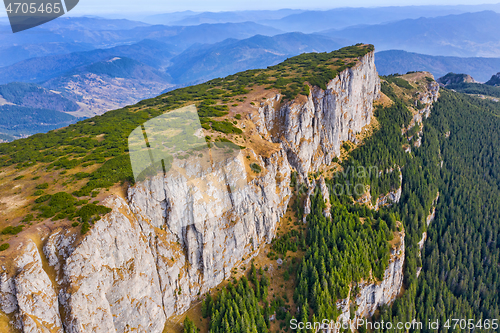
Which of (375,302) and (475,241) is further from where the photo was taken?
(475,241)

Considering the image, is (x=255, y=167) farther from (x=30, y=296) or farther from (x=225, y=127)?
(x=30, y=296)

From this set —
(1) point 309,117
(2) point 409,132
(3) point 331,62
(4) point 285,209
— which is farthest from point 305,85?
(2) point 409,132

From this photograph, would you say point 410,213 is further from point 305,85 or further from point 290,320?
point 290,320

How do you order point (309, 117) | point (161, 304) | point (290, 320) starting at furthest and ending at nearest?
1. point (309, 117)
2. point (290, 320)
3. point (161, 304)

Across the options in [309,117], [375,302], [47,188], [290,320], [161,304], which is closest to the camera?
[47,188]

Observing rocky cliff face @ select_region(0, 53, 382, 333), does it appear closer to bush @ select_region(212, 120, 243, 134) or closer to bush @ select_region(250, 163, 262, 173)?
bush @ select_region(250, 163, 262, 173)

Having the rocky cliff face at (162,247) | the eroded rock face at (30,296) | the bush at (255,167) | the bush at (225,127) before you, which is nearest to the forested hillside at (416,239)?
the rocky cliff face at (162,247)

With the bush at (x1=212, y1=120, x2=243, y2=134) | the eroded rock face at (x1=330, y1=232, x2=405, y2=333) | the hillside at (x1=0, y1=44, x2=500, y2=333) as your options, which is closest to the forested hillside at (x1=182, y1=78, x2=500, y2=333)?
the hillside at (x1=0, y1=44, x2=500, y2=333)

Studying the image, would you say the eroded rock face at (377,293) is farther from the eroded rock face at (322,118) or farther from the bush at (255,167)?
the bush at (255,167)
